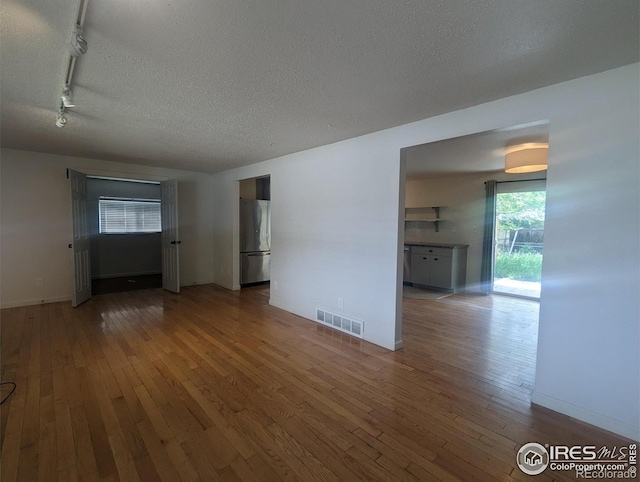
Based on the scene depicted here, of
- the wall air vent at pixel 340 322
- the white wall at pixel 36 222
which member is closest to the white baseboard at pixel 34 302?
the white wall at pixel 36 222

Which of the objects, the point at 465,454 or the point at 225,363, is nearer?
the point at 465,454

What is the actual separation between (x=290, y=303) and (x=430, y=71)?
354cm

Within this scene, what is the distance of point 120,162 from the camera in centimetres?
521

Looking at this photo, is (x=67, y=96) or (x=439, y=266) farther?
(x=439, y=266)

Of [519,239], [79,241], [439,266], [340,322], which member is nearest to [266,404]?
[340,322]

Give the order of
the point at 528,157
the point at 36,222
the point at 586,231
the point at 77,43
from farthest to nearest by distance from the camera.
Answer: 1. the point at 36,222
2. the point at 528,157
3. the point at 586,231
4. the point at 77,43

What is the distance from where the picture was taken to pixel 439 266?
5926 mm

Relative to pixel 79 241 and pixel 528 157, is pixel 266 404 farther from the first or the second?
pixel 79 241

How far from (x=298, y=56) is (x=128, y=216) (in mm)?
7315

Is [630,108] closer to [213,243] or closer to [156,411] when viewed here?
[156,411]

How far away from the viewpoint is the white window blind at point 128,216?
7008mm

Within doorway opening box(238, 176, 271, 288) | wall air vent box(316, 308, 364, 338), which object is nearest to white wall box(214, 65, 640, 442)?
wall air vent box(316, 308, 364, 338)

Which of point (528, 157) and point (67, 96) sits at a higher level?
point (67, 96)

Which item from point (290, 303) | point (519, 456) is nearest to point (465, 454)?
point (519, 456)
